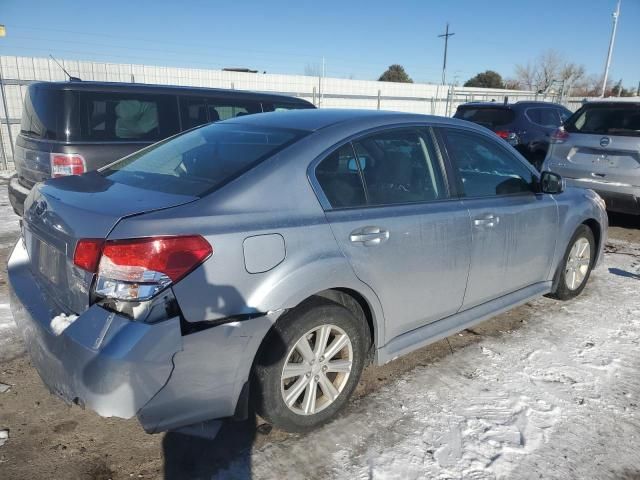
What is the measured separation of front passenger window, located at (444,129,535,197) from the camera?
3.28 metres

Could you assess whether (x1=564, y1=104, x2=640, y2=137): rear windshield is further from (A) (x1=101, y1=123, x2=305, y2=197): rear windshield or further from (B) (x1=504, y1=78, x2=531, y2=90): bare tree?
(B) (x1=504, y1=78, x2=531, y2=90): bare tree

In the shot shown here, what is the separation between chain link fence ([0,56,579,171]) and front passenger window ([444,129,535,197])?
32.9ft

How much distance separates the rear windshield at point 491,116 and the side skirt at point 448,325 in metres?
6.91

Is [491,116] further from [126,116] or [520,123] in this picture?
[126,116]

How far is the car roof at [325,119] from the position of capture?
2814mm

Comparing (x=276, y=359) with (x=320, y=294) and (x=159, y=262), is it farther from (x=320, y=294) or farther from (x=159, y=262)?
(x=159, y=262)

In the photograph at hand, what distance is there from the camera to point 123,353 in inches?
74.3

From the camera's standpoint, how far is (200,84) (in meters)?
15.9

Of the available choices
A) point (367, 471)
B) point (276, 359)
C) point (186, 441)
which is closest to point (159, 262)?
point (276, 359)

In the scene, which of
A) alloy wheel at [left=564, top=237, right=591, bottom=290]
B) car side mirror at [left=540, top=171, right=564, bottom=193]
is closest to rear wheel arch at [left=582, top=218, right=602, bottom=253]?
alloy wheel at [left=564, top=237, right=591, bottom=290]

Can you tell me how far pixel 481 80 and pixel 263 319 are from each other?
61002 millimetres

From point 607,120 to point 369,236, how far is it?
5.91 metres

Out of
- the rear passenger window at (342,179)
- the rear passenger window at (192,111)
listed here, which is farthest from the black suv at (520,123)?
the rear passenger window at (342,179)

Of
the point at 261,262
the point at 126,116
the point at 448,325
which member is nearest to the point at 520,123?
the point at 126,116
